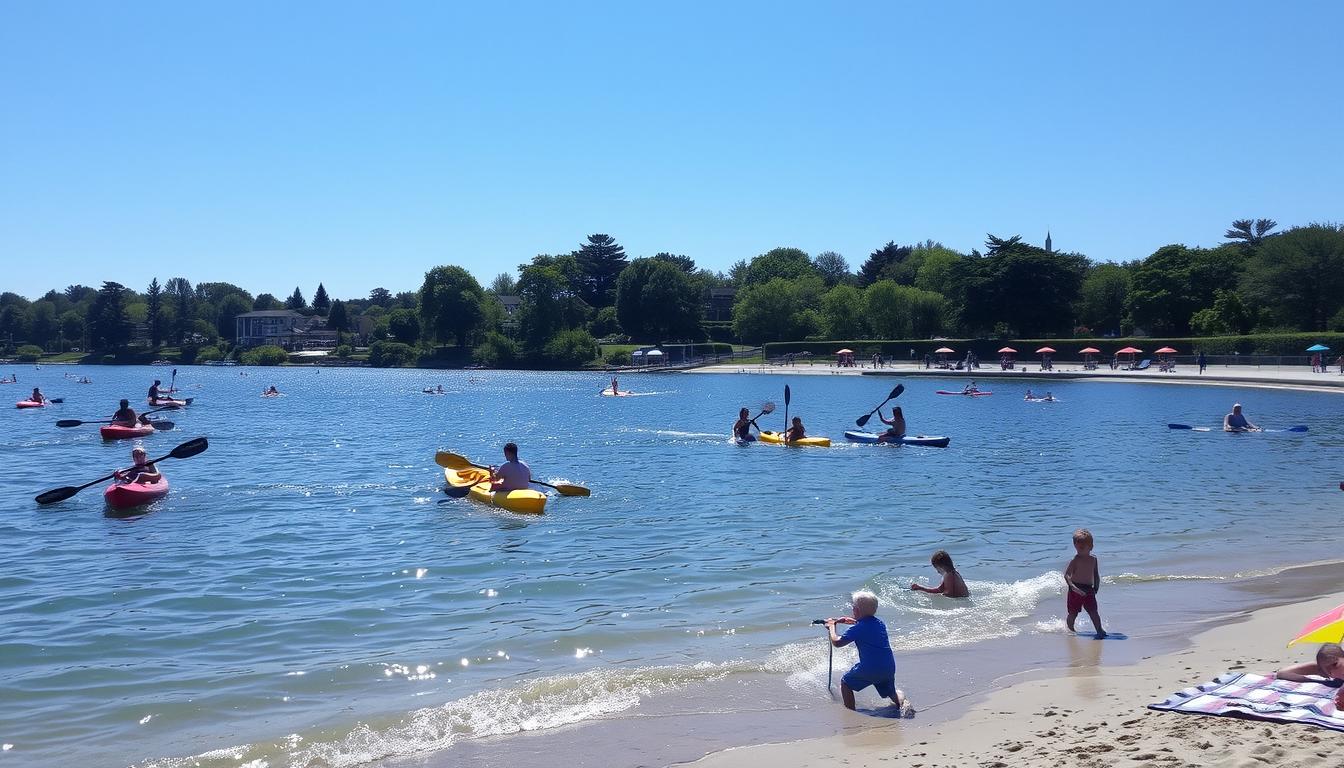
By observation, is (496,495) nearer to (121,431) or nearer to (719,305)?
(121,431)

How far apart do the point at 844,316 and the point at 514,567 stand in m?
97.6

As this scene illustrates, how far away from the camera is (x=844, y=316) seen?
359 ft

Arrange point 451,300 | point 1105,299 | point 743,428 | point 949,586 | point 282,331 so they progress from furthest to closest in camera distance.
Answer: point 282,331, point 451,300, point 1105,299, point 743,428, point 949,586

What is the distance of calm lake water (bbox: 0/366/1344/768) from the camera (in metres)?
8.87

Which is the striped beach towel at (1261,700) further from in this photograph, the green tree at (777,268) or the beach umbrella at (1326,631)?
the green tree at (777,268)

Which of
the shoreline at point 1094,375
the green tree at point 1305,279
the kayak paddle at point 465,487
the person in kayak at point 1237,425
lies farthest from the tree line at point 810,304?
the kayak paddle at point 465,487

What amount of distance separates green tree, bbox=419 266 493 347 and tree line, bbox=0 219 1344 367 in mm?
168

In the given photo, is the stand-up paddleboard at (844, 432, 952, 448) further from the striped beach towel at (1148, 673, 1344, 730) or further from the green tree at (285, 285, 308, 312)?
the green tree at (285, 285, 308, 312)

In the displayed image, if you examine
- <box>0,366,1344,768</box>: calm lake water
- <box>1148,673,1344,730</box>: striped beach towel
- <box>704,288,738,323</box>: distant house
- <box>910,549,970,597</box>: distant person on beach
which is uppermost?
<box>704,288,738,323</box>: distant house

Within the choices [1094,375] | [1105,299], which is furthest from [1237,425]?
[1105,299]

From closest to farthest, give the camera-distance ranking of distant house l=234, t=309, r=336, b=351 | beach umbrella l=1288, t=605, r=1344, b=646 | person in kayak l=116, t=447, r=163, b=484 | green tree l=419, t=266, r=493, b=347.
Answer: beach umbrella l=1288, t=605, r=1344, b=646
person in kayak l=116, t=447, r=163, b=484
green tree l=419, t=266, r=493, b=347
distant house l=234, t=309, r=336, b=351

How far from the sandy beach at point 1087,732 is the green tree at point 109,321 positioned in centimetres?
15719

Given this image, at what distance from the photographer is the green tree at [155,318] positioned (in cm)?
14850

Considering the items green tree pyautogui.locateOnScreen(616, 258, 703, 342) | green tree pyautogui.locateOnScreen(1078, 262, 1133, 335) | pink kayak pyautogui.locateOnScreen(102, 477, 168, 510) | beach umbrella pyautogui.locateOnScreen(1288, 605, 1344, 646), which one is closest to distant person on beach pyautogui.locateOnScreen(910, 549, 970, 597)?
beach umbrella pyautogui.locateOnScreen(1288, 605, 1344, 646)
